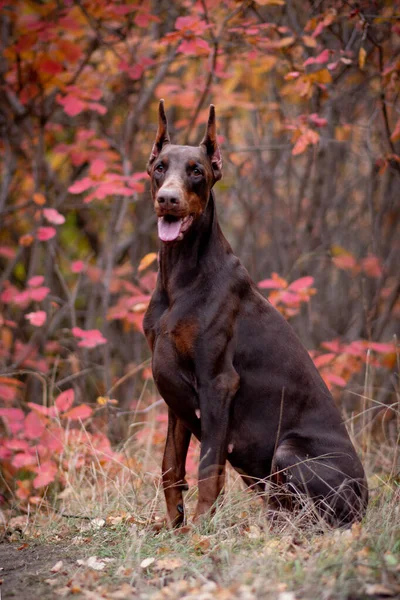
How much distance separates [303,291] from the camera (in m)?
5.76

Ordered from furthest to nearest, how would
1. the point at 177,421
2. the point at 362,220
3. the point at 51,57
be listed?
the point at 362,220, the point at 51,57, the point at 177,421

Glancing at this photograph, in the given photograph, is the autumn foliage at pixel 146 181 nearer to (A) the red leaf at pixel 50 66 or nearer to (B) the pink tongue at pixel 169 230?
(A) the red leaf at pixel 50 66

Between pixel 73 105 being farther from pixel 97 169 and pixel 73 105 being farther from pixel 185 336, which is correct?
pixel 185 336

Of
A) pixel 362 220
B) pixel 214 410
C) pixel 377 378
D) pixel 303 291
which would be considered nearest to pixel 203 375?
pixel 214 410

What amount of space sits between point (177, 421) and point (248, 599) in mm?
1456

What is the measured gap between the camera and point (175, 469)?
3.96 metres

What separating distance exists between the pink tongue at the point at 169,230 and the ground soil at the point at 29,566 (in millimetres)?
1578

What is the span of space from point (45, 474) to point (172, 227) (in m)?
2.15

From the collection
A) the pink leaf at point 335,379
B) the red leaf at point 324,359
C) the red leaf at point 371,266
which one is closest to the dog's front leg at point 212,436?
the pink leaf at point 335,379

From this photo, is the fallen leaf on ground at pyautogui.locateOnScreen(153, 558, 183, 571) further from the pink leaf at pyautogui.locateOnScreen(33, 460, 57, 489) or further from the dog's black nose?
the pink leaf at pyautogui.locateOnScreen(33, 460, 57, 489)

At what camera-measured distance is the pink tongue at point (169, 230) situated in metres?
3.69

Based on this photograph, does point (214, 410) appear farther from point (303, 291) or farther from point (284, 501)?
point (303, 291)

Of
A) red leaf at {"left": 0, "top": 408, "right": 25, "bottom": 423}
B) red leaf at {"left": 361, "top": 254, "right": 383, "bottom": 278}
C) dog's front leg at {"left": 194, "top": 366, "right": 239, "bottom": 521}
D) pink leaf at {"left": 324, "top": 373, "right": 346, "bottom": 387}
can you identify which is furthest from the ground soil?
red leaf at {"left": 361, "top": 254, "right": 383, "bottom": 278}

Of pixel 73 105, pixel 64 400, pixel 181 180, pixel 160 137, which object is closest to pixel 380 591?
pixel 181 180
